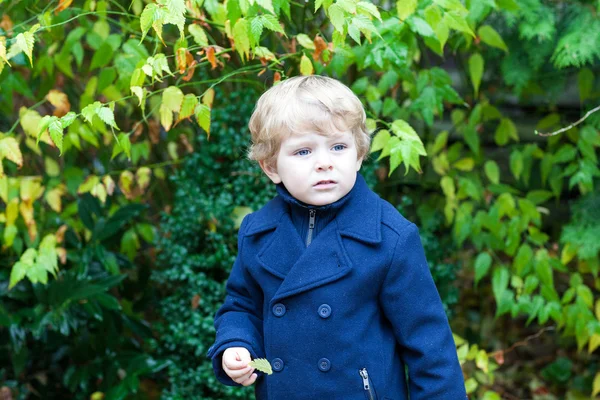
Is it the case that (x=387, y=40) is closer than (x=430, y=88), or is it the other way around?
(x=387, y=40)

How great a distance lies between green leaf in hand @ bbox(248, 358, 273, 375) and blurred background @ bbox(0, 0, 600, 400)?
0.79 metres

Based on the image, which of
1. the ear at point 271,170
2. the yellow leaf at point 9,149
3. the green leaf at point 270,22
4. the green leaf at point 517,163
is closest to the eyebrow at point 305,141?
the ear at point 271,170

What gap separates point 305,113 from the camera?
74.6 inches

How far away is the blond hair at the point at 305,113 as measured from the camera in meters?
1.90

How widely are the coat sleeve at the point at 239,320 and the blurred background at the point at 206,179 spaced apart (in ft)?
1.84

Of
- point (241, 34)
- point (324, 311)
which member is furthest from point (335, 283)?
point (241, 34)

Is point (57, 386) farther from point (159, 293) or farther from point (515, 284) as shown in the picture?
point (515, 284)

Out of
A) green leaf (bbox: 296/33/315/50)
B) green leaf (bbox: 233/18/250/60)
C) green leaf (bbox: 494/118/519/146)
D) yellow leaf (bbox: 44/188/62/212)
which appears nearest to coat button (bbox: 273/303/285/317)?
green leaf (bbox: 233/18/250/60)

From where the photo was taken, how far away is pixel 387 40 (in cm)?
252

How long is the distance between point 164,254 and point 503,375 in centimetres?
192

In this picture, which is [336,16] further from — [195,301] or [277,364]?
[195,301]

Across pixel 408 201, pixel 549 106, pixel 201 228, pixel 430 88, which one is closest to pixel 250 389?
pixel 201 228

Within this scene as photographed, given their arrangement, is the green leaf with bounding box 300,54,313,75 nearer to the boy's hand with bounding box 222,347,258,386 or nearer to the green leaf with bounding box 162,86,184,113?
the green leaf with bounding box 162,86,184,113

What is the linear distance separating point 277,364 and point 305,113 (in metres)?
0.63
